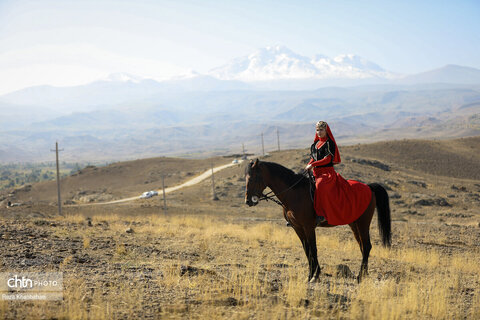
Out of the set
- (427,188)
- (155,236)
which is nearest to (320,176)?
(155,236)

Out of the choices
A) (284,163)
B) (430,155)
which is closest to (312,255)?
(284,163)

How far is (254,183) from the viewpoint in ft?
33.2

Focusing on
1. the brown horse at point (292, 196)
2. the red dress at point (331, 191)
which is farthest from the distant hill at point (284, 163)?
the brown horse at point (292, 196)

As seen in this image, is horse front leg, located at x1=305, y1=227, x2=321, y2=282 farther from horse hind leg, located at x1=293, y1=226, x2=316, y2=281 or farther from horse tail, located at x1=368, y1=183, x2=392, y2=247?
horse tail, located at x1=368, y1=183, x2=392, y2=247

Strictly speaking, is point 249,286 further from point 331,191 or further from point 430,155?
point 430,155

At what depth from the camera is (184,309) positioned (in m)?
7.16

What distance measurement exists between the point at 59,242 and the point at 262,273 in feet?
24.8

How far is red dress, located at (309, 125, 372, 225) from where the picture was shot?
1005cm

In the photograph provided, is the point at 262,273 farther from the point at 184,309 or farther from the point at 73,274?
the point at 73,274

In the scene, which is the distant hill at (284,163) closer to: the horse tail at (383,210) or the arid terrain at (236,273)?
the arid terrain at (236,273)

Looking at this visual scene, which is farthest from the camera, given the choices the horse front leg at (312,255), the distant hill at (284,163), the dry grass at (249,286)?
the distant hill at (284,163)

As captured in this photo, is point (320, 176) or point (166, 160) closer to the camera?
point (320, 176)

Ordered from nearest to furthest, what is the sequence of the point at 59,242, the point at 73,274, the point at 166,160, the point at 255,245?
1. the point at 73,274
2. the point at 59,242
3. the point at 255,245
4. the point at 166,160

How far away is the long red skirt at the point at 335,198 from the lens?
10.0 meters
